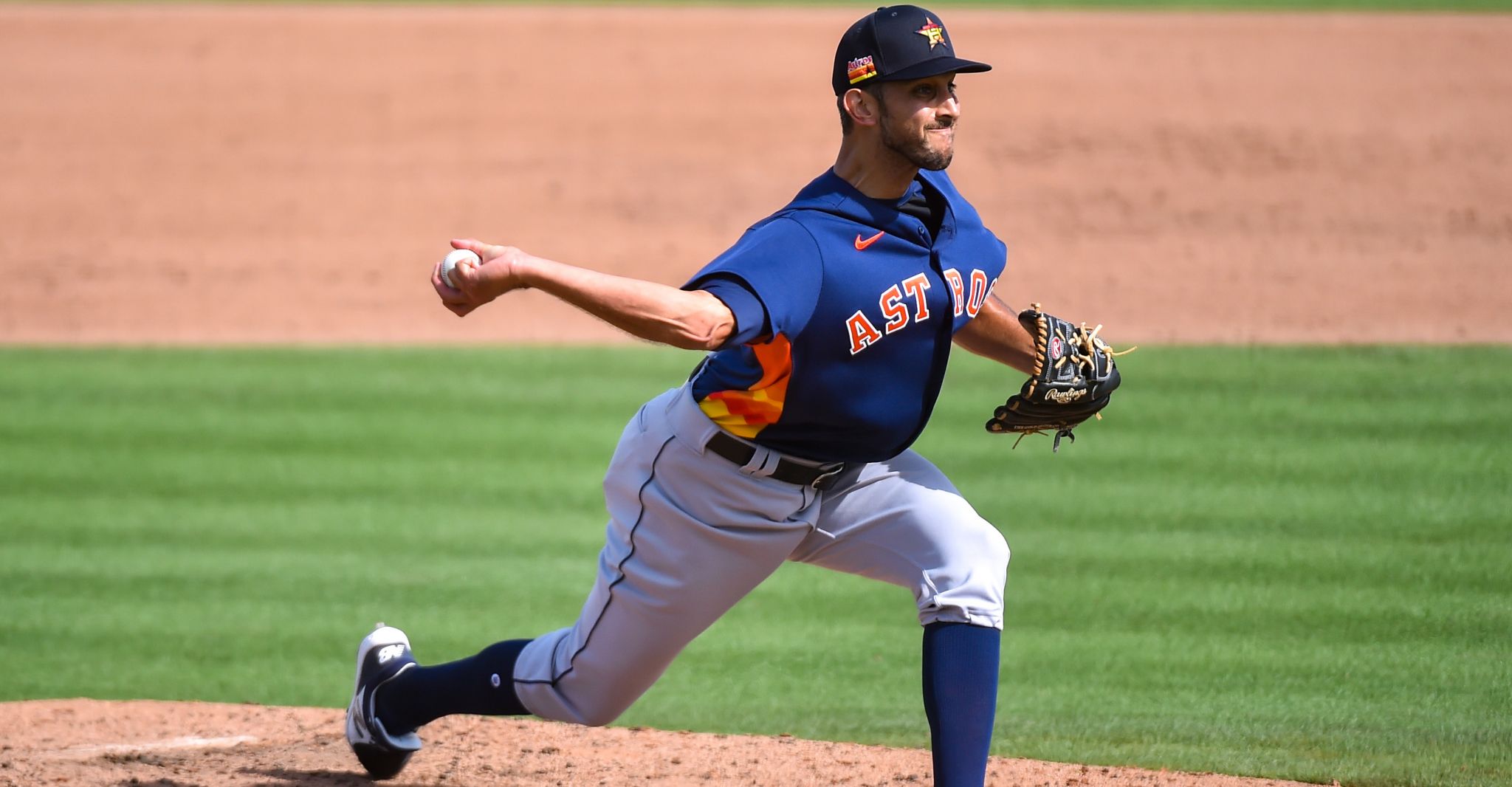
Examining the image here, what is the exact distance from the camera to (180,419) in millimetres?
7848

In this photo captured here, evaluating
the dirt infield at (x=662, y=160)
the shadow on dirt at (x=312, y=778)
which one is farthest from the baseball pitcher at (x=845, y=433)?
the dirt infield at (x=662, y=160)

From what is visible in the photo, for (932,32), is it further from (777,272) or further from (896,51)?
(777,272)

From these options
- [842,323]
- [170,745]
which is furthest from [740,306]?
[170,745]

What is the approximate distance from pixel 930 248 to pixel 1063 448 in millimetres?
4041

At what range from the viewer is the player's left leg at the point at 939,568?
10.7 ft

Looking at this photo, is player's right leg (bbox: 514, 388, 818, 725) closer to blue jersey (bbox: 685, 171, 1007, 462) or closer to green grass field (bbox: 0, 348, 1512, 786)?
blue jersey (bbox: 685, 171, 1007, 462)

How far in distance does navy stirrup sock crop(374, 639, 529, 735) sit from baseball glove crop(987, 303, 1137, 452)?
124 cm

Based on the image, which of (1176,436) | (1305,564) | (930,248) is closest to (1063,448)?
(1176,436)

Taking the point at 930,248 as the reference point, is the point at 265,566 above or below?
below

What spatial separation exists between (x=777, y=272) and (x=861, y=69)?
19.9 inches

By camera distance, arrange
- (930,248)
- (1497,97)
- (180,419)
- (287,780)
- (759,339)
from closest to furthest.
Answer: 1. (759,339)
2. (930,248)
3. (287,780)
4. (180,419)
5. (1497,97)

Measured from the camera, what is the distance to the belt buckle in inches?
133

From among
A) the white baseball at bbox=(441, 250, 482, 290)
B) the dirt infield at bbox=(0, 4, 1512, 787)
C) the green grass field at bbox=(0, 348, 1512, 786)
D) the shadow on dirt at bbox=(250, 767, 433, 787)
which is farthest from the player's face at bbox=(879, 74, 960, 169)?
the dirt infield at bbox=(0, 4, 1512, 787)

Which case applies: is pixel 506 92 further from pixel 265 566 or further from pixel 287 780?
pixel 287 780
